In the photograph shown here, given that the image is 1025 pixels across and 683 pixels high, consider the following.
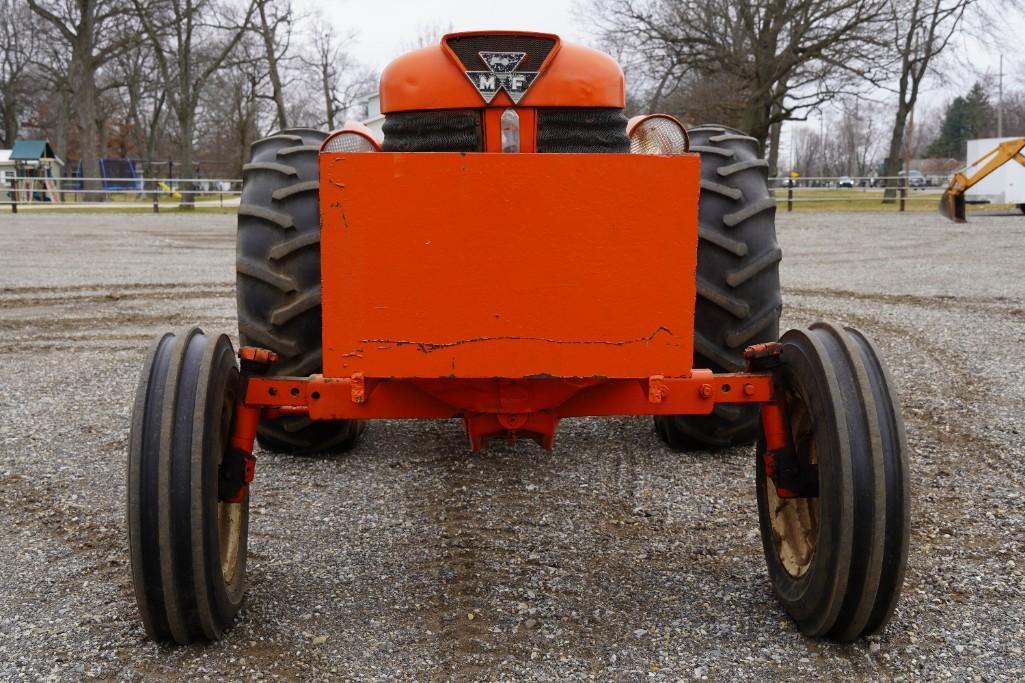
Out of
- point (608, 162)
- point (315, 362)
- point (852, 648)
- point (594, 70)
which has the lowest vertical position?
point (852, 648)

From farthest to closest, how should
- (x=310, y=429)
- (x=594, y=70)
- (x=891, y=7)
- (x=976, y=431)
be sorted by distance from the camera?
(x=891, y=7), (x=976, y=431), (x=310, y=429), (x=594, y=70)

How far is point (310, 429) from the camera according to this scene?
485 centimetres

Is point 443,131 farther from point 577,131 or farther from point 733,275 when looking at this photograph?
point 733,275

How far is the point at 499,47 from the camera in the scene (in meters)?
3.78

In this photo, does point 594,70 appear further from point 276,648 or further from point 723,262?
point 276,648

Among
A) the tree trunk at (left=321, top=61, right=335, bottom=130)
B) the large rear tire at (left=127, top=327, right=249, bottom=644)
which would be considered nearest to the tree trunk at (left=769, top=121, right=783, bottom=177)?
the tree trunk at (left=321, top=61, right=335, bottom=130)

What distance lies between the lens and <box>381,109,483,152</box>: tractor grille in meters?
3.85

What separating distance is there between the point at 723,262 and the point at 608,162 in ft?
5.65

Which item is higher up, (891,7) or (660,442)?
(891,7)

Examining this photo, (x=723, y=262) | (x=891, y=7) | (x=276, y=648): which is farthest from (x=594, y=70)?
(x=891, y=7)

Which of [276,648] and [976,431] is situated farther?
[976,431]

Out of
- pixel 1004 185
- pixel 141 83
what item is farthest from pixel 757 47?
pixel 141 83

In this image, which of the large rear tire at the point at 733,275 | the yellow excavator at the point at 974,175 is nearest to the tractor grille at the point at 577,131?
the large rear tire at the point at 733,275

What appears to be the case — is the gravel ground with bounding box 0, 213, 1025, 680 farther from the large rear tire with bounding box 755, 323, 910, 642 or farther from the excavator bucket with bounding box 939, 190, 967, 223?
the excavator bucket with bounding box 939, 190, 967, 223
